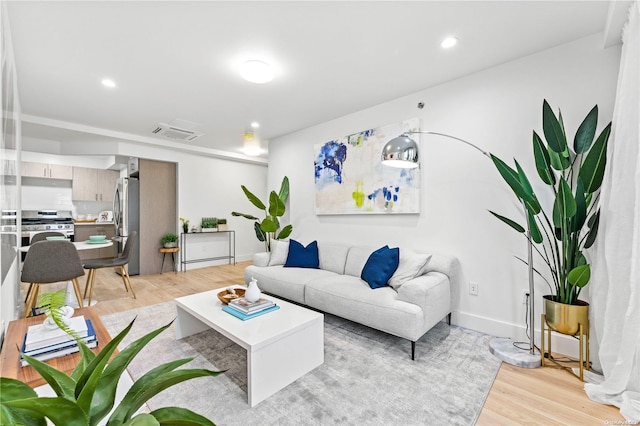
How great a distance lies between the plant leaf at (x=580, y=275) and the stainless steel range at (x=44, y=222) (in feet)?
26.1

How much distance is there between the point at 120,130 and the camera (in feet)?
14.6

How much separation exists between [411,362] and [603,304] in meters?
1.30

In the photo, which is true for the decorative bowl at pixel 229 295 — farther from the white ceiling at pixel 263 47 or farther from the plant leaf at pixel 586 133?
the plant leaf at pixel 586 133

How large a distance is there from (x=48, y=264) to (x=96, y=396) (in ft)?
11.0

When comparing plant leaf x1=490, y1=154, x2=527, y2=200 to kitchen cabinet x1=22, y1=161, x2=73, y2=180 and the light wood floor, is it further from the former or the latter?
kitchen cabinet x1=22, y1=161, x2=73, y2=180

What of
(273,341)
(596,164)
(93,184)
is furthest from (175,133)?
(596,164)

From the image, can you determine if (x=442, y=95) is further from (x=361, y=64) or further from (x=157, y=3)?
(x=157, y=3)

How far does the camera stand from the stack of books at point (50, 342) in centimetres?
129

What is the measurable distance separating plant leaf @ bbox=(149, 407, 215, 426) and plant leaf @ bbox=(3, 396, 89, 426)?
12 centimetres

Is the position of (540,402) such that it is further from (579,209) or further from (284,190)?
(284,190)

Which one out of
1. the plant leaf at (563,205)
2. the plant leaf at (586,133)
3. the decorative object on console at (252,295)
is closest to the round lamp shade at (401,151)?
the plant leaf at (563,205)

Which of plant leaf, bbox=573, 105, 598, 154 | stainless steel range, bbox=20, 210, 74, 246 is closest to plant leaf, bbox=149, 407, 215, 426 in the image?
plant leaf, bbox=573, 105, 598, 154

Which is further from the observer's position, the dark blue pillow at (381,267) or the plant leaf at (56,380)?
the dark blue pillow at (381,267)

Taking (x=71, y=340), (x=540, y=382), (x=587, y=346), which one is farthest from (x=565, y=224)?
(x=71, y=340)
